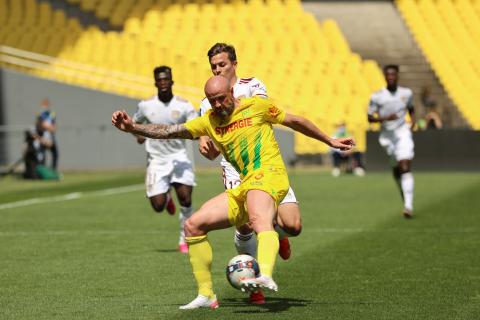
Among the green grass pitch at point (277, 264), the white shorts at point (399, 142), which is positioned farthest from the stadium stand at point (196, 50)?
the white shorts at point (399, 142)

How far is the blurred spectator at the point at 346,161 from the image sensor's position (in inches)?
1262

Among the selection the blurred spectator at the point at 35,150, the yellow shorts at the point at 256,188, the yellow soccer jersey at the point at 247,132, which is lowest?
the yellow shorts at the point at 256,188

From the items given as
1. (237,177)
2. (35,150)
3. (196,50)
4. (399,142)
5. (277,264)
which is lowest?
(277,264)

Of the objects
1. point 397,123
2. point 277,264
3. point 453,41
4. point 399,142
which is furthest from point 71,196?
point 453,41

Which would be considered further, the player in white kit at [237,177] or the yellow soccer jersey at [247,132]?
the player in white kit at [237,177]

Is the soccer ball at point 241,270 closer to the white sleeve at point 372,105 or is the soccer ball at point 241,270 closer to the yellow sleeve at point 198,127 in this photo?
the yellow sleeve at point 198,127

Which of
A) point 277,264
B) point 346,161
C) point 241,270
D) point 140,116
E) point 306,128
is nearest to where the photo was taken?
point 241,270

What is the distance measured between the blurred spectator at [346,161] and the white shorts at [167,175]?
17965 mm

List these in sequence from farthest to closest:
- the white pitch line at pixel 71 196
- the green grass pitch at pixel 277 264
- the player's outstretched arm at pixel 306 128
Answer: the white pitch line at pixel 71 196
the green grass pitch at pixel 277 264
the player's outstretched arm at pixel 306 128

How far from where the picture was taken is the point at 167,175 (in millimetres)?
13805

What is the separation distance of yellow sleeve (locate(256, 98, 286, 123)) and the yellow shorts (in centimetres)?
40

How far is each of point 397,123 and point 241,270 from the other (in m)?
10.6

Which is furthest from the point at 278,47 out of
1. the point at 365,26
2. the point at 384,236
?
the point at 384,236

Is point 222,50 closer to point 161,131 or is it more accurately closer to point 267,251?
point 161,131
